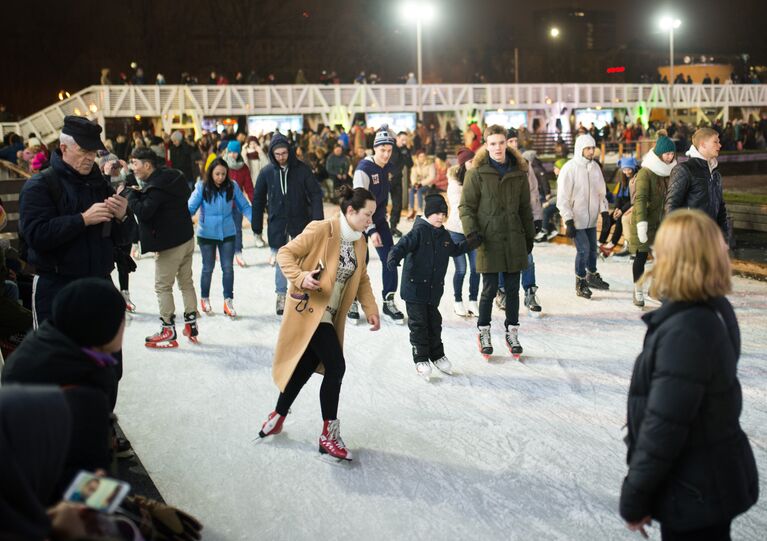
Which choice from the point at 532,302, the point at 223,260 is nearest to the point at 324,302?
the point at 223,260

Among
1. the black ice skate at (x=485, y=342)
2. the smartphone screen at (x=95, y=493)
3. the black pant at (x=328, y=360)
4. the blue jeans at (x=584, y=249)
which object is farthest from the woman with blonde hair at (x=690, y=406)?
the blue jeans at (x=584, y=249)

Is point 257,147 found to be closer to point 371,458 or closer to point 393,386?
point 393,386

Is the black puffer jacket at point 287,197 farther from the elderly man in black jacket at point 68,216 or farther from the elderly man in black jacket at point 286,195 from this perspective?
the elderly man in black jacket at point 68,216

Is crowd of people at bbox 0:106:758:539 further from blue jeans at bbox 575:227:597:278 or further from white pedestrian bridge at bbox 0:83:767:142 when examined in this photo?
white pedestrian bridge at bbox 0:83:767:142

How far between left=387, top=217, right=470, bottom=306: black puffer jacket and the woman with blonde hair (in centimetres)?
340

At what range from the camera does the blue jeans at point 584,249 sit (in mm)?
8078

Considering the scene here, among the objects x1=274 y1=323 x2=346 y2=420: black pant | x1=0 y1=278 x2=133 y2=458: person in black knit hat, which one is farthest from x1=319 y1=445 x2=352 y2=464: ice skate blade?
x1=0 y1=278 x2=133 y2=458: person in black knit hat

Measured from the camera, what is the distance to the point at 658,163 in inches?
290

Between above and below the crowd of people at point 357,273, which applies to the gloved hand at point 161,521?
below

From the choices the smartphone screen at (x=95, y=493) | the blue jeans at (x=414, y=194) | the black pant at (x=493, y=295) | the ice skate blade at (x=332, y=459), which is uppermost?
the blue jeans at (x=414, y=194)

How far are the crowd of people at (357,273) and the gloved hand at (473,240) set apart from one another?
0.05 feet

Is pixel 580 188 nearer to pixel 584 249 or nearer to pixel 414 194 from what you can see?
pixel 584 249

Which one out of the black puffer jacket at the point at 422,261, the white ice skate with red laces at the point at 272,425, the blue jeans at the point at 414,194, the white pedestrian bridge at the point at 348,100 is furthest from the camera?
the white pedestrian bridge at the point at 348,100

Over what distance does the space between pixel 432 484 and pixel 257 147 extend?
9.96 m
